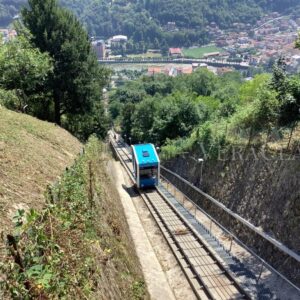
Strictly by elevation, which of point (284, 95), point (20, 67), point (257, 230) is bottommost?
point (257, 230)

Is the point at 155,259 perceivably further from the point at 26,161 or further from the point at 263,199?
the point at 26,161

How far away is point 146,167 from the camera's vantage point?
2220cm

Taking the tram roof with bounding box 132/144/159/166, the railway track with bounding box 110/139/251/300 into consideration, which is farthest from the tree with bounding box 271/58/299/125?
the tram roof with bounding box 132/144/159/166

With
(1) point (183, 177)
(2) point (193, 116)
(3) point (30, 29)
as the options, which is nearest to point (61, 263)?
(1) point (183, 177)

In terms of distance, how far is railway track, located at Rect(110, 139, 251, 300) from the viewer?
1139 centimetres

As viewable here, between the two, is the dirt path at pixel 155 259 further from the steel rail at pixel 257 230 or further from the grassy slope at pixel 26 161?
the grassy slope at pixel 26 161

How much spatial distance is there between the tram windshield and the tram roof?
42 centimetres

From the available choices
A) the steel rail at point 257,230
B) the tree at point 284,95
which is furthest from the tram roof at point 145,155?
the tree at point 284,95

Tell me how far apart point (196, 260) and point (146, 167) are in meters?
9.59

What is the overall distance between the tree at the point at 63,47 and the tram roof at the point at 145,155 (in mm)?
5133

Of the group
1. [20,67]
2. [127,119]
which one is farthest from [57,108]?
[127,119]

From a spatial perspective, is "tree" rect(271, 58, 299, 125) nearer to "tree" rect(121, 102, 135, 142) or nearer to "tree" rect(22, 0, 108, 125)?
"tree" rect(22, 0, 108, 125)

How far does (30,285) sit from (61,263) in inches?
49.1

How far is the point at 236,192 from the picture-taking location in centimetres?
1614
